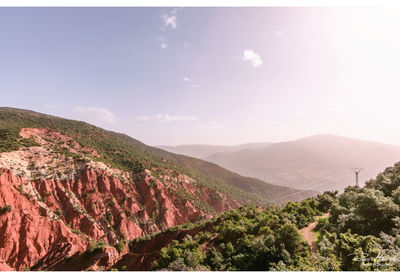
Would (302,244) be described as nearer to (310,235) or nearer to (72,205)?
(310,235)

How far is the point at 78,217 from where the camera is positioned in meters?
38.4

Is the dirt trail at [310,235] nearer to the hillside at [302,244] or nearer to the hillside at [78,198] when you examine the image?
the hillside at [302,244]

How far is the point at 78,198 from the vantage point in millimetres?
42625

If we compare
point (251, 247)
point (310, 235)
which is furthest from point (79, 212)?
point (310, 235)

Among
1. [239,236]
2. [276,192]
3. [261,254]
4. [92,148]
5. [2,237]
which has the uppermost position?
[92,148]

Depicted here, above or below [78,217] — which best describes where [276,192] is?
below

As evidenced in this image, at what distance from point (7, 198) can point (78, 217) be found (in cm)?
1228

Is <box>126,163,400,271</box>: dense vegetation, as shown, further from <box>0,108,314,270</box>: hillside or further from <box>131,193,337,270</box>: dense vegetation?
<box>0,108,314,270</box>: hillside

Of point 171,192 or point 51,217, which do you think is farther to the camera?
point 171,192

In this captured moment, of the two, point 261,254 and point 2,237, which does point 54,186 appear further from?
point 261,254

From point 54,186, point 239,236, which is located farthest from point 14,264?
point 239,236

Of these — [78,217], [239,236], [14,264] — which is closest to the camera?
[239,236]

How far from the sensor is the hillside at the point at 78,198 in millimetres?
30359

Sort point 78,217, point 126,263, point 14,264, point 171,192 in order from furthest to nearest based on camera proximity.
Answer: point 171,192 → point 78,217 → point 14,264 → point 126,263
